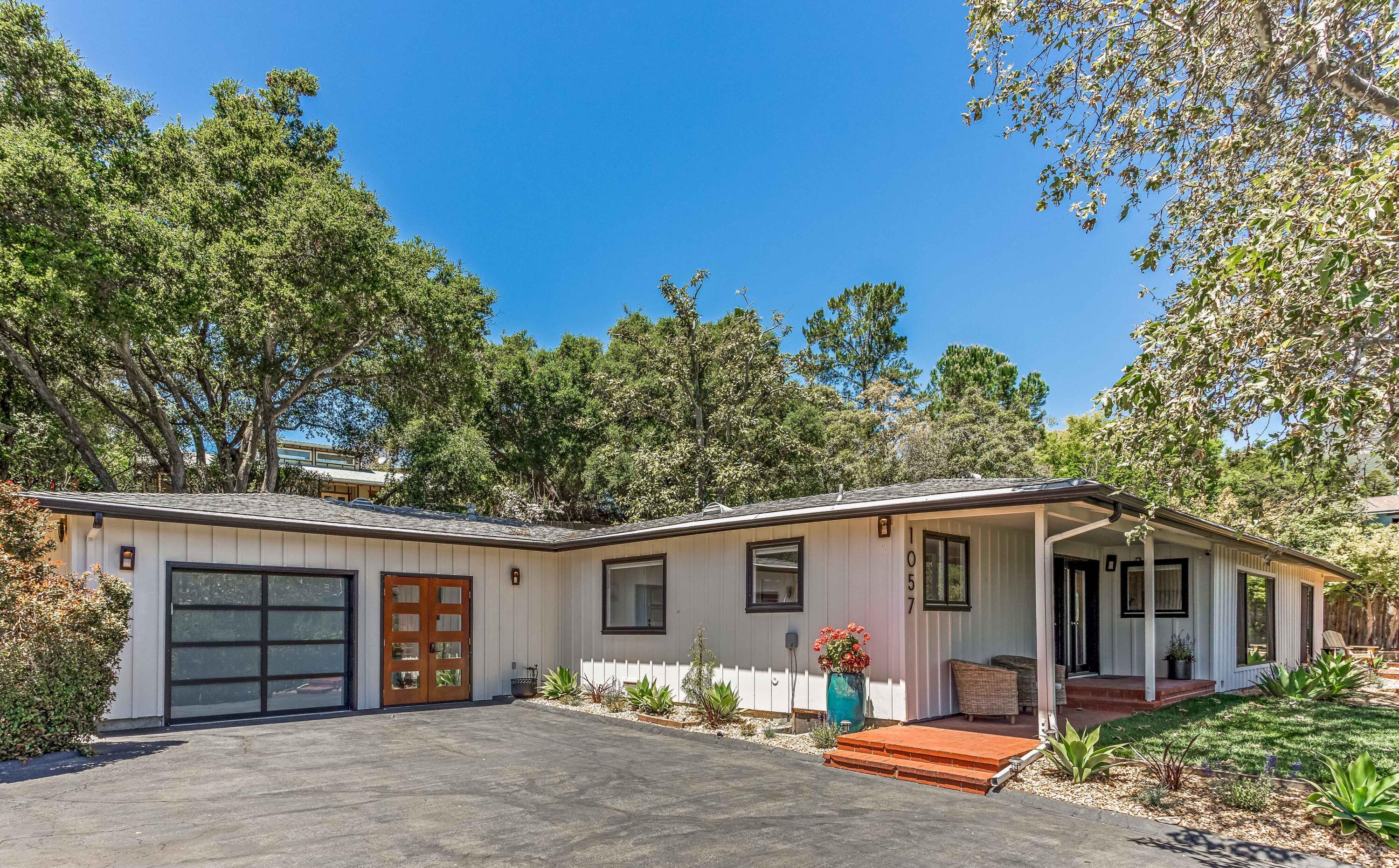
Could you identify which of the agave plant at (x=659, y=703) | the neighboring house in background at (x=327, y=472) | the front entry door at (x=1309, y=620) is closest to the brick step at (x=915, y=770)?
the agave plant at (x=659, y=703)

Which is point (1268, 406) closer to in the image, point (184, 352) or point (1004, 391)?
point (184, 352)

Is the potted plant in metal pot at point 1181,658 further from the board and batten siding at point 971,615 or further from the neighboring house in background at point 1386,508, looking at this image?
the neighboring house in background at point 1386,508

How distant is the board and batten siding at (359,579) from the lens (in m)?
8.83

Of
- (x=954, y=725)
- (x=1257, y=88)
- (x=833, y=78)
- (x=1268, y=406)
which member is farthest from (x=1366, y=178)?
(x=833, y=78)

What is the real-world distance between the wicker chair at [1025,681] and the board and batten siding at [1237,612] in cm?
370

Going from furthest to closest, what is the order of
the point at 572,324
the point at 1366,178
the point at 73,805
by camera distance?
the point at 572,324, the point at 73,805, the point at 1366,178

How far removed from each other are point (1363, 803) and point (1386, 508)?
1221 inches

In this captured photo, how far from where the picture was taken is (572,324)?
93.7 ft

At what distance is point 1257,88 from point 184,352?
18.7m

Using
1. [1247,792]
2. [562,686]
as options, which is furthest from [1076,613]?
[562,686]

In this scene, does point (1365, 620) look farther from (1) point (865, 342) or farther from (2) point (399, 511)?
(2) point (399, 511)

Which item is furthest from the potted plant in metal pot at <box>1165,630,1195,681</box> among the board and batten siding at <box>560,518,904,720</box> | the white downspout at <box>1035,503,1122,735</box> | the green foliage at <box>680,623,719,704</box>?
the green foliage at <box>680,623,719,704</box>

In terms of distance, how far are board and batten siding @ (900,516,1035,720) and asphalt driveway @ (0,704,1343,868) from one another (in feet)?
6.35

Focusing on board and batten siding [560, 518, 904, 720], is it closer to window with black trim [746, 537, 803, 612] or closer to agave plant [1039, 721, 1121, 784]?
window with black trim [746, 537, 803, 612]
